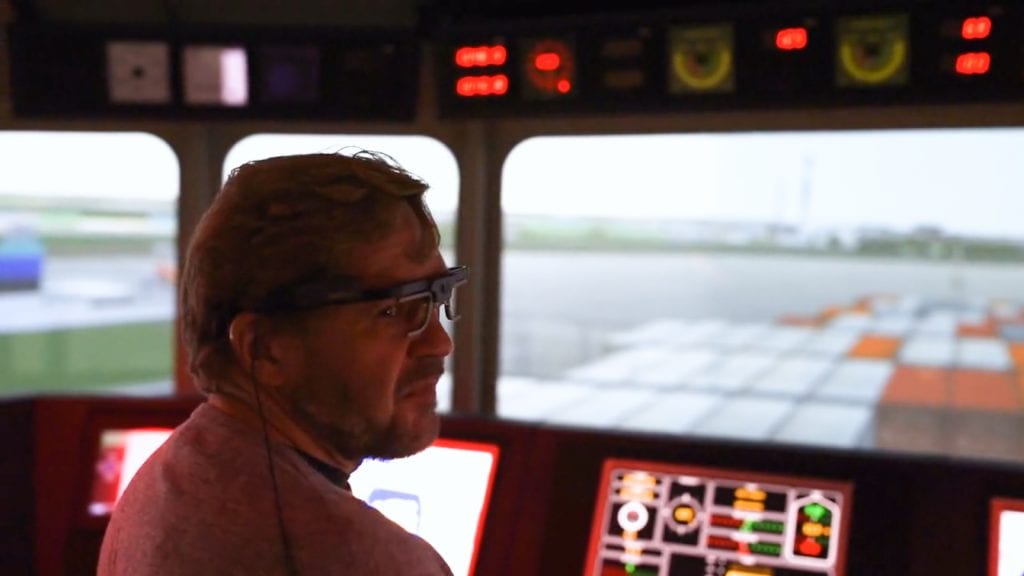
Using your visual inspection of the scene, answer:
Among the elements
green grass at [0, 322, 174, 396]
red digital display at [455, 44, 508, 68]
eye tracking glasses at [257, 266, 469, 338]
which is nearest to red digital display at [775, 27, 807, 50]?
red digital display at [455, 44, 508, 68]

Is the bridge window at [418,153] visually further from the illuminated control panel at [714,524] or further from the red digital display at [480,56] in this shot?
the illuminated control panel at [714,524]

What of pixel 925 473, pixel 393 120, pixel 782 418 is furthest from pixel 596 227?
pixel 782 418

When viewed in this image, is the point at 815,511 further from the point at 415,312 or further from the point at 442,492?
the point at 415,312

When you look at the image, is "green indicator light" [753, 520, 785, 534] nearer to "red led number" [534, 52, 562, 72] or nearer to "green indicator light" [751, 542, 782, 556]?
"green indicator light" [751, 542, 782, 556]

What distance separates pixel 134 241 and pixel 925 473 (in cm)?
220

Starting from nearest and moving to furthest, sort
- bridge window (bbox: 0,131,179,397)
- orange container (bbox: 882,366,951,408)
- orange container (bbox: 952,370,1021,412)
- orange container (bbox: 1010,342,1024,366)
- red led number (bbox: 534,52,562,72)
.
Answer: red led number (bbox: 534,52,562,72) < bridge window (bbox: 0,131,179,397) < orange container (bbox: 952,370,1021,412) < orange container (bbox: 882,366,951,408) < orange container (bbox: 1010,342,1024,366)

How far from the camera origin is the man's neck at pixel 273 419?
38.5 inches

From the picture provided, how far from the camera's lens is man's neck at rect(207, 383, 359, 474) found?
98 cm

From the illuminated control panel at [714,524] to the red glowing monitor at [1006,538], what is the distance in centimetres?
25

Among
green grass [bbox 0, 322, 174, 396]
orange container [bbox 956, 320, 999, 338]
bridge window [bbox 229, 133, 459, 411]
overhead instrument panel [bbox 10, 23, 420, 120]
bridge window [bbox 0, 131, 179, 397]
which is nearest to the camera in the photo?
overhead instrument panel [bbox 10, 23, 420, 120]

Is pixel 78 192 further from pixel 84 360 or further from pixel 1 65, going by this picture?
pixel 84 360

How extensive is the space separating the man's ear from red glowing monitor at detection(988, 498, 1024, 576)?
1403 millimetres

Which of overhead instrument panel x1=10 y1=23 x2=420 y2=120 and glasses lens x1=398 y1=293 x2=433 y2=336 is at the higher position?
overhead instrument panel x1=10 y1=23 x2=420 y2=120

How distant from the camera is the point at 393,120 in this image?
2.41m
